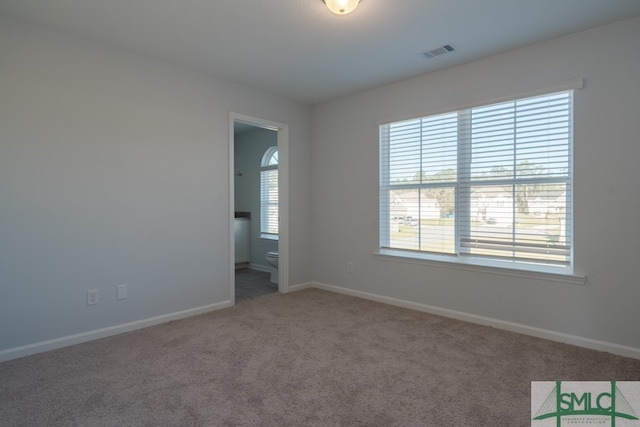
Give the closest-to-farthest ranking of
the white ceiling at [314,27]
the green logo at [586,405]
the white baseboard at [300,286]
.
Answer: the green logo at [586,405] < the white ceiling at [314,27] < the white baseboard at [300,286]

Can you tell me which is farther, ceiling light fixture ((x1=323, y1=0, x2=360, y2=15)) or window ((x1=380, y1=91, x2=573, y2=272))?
window ((x1=380, y1=91, x2=573, y2=272))

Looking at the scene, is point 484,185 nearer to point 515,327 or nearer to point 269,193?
point 515,327

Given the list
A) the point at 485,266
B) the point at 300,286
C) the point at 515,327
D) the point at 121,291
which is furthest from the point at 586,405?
the point at 121,291

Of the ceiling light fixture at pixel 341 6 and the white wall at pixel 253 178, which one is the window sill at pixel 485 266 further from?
the white wall at pixel 253 178

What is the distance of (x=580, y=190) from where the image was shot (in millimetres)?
2834

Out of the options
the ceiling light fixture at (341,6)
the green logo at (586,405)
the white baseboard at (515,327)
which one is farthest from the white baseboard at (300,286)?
the ceiling light fixture at (341,6)

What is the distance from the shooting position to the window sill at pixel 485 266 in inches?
114

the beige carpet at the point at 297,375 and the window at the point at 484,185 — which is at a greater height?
the window at the point at 484,185

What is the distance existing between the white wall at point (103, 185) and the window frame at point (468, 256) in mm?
1838

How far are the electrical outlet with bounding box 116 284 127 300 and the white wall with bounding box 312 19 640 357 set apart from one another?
8.81 feet

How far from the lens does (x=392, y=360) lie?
8.43 feet

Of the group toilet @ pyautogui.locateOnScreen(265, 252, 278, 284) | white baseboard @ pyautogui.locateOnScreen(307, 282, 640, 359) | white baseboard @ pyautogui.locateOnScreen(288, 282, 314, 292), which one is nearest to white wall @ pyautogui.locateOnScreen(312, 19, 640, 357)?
white baseboard @ pyautogui.locateOnScreen(307, 282, 640, 359)

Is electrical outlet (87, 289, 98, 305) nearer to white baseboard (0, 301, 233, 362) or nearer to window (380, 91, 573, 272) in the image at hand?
white baseboard (0, 301, 233, 362)

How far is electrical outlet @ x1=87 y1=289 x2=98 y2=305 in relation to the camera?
296 cm
